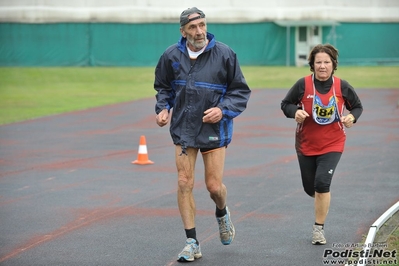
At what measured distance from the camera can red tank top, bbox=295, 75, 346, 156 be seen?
26.2ft

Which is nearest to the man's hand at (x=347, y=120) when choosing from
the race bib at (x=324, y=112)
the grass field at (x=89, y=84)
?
the race bib at (x=324, y=112)

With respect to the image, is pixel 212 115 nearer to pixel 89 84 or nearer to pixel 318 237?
pixel 318 237

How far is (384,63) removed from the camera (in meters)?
52.5

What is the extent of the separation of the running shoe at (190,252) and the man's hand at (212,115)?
38.5 inches

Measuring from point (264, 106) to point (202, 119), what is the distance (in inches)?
734

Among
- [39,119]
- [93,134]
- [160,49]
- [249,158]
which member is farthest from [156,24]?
[249,158]

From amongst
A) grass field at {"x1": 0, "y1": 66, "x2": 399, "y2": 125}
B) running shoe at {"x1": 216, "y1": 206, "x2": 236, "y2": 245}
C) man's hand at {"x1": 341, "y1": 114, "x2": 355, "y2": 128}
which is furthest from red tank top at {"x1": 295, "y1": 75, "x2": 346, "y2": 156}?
grass field at {"x1": 0, "y1": 66, "x2": 399, "y2": 125}

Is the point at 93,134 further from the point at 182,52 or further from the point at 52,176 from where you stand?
the point at 182,52

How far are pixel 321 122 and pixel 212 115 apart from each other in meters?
1.25

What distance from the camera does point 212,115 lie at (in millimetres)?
7227

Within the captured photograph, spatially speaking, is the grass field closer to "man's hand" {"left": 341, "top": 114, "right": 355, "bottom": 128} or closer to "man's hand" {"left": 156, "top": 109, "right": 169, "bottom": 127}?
"man's hand" {"left": 156, "top": 109, "right": 169, "bottom": 127}

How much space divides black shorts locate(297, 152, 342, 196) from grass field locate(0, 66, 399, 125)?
14256mm

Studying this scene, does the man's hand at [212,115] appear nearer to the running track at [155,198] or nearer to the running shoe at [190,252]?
the running shoe at [190,252]

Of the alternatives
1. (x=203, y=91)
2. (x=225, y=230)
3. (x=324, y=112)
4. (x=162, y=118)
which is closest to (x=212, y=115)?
(x=203, y=91)
